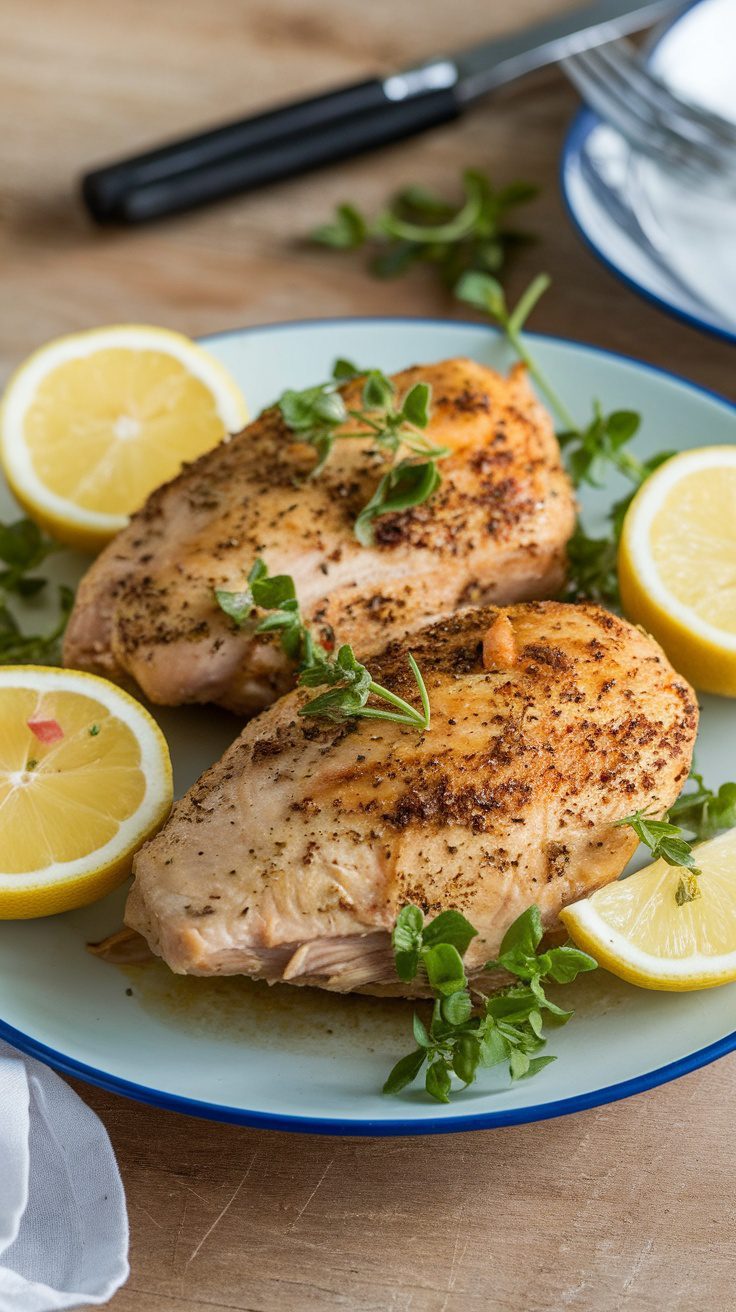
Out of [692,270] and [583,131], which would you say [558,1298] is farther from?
[583,131]

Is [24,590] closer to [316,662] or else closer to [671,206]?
[316,662]

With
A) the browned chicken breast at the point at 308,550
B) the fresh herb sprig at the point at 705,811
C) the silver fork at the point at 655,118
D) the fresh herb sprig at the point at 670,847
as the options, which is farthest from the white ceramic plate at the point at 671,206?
the fresh herb sprig at the point at 670,847

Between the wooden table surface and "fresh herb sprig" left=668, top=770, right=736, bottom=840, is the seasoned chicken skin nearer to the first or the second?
"fresh herb sprig" left=668, top=770, right=736, bottom=840

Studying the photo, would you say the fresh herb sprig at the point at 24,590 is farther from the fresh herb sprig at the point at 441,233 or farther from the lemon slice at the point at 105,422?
the fresh herb sprig at the point at 441,233

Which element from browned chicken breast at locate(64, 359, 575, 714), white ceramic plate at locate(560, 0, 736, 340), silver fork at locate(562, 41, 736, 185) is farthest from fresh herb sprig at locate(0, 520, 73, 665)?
silver fork at locate(562, 41, 736, 185)

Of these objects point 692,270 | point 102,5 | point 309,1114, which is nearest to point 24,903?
point 309,1114

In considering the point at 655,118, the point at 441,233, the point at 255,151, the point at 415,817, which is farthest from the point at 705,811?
the point at 255,151
